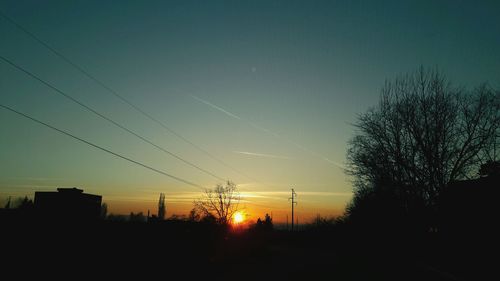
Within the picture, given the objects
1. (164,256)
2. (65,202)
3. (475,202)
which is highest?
(475,202)

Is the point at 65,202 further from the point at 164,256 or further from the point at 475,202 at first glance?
the point at 475,202

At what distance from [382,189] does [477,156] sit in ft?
32.0

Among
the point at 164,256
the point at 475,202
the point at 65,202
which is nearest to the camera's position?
the point at 164,256

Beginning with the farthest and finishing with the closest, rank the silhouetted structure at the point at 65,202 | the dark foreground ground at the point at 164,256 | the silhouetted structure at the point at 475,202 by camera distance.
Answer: the silhouetted structure at the point at 65,202 < the silhouetted structure at the point at 475,202 < the dark foreground ground at the point at 164,256

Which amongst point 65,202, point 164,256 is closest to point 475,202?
point 164,256

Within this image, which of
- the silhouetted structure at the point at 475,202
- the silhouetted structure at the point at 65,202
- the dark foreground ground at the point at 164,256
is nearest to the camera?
the dark foreground ground at the point at 164,256

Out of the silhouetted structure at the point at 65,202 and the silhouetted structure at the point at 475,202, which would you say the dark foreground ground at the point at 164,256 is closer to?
the silhouetted structure at the point at 475,202

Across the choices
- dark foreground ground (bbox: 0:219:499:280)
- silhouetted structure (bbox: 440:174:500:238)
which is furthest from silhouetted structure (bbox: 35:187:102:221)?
silhouetted structure (bbox: 440:174:500:238)

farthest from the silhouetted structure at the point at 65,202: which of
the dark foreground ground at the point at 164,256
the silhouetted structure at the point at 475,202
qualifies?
the silhouetted structure at the point at 475,202

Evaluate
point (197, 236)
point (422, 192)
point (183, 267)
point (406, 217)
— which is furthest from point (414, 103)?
point (183, 267)

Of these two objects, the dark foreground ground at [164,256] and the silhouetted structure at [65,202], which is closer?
the dark foreground ground at [164,256]

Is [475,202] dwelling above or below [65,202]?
above

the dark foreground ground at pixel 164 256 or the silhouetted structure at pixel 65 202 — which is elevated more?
the silhouetted structure at pixel 65 202

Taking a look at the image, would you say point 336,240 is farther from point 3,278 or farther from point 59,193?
point 3,278
